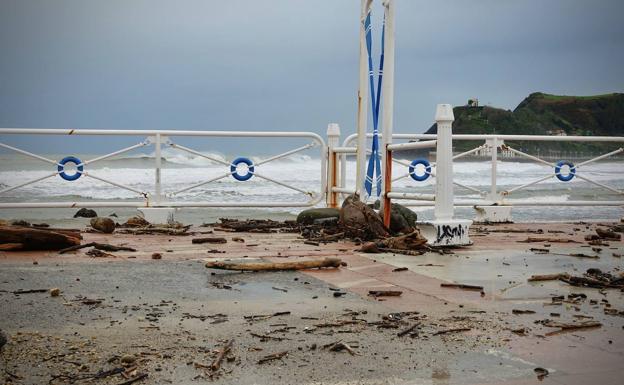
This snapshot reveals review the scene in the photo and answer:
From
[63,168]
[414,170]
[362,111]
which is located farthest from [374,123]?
[63,168]

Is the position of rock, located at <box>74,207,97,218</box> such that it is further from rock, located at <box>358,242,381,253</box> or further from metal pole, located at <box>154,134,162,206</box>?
rock, located at <box>358,242,381,253</box>

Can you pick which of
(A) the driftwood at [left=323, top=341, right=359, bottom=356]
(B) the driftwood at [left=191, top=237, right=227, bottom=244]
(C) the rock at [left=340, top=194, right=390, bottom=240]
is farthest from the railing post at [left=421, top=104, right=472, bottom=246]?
(A) the driftwood at [left=323, top=341, right=359, bottom=356]

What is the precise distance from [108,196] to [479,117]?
87.6ft

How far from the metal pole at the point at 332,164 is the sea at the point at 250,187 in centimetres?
55

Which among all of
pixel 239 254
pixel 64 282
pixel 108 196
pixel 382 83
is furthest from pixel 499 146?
pixel 108 196

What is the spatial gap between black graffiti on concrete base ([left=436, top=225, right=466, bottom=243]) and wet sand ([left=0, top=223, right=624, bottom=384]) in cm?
88

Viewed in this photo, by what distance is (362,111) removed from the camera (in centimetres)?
826

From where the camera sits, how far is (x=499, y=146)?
1039cm

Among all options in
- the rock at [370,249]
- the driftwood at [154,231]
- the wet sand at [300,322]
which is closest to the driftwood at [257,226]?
the driftwood at [154,231]

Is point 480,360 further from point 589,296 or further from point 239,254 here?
point 239,254

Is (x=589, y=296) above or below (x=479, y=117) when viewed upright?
below

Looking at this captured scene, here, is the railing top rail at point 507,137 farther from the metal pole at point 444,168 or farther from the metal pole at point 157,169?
the metal pole at point 444,168

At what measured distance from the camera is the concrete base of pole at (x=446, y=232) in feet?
21.0

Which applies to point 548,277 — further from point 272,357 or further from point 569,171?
point 569,171
